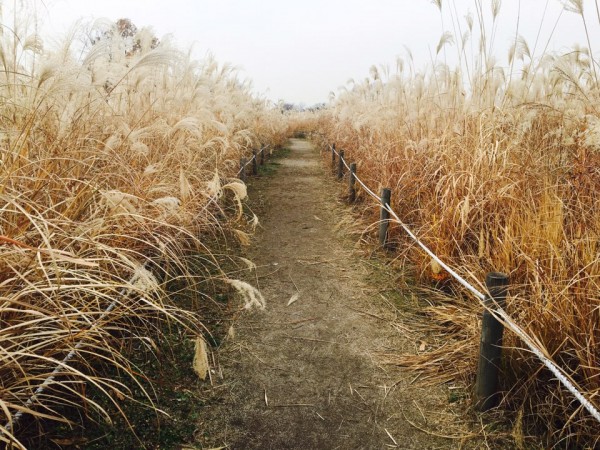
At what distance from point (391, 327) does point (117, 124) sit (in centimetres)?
284

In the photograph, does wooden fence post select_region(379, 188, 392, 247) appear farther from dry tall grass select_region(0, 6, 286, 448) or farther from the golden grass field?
dry tall grass select_region(0, 6, 286, 448)

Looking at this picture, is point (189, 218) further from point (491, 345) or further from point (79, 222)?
point (491, 345)

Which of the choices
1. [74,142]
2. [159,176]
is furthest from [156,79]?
[74,142]

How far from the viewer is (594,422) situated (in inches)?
61.8

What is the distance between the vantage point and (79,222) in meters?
1.88

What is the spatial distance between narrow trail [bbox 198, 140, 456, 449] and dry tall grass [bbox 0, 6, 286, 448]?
0.47m

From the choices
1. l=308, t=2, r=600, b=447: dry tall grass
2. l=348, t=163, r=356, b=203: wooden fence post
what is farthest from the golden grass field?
l=348, t=163, r=356, b=203: wooden fence post

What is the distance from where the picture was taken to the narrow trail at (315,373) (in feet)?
5.92

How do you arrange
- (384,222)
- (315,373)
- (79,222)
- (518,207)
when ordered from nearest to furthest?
1. (79,222)
2. (315,373)
3. (518,207)
4. (384,222)

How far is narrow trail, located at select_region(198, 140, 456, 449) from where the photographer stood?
1.80 meters

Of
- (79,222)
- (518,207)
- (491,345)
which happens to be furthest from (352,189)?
(79,222)

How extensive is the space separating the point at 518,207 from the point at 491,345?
1431mm

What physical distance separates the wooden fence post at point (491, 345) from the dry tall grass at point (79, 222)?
4.36 ft

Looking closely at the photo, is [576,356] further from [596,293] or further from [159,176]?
[159,176]
